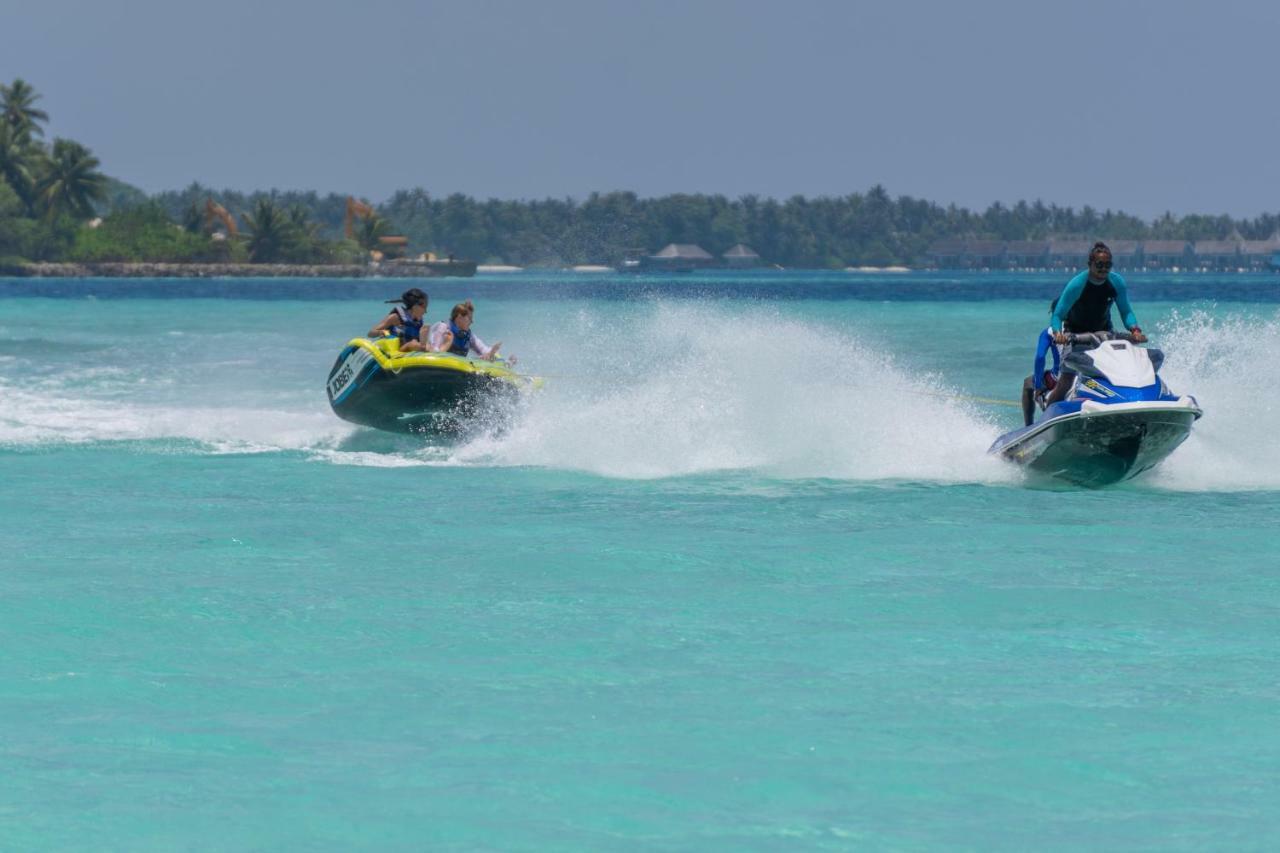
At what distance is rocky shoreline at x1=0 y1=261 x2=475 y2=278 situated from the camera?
137 meters

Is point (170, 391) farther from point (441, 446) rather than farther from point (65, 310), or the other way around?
point (65, 310)

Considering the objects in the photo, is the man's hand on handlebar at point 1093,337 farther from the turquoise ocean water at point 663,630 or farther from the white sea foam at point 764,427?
the white sea foam at point 764,427

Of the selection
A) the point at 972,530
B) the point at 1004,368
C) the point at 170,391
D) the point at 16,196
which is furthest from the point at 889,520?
the point at 16,196

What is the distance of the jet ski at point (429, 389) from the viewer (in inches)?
594

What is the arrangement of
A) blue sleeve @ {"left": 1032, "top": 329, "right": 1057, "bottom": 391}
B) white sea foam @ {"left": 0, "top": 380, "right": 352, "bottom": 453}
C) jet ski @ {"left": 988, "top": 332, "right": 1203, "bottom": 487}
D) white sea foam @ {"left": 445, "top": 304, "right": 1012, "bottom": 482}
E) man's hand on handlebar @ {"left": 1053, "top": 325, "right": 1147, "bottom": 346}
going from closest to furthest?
jet ski @ {"left": 988, "top": 332, "right": 1203, "bottom": 487} < man's hand on handlebar @ {"left": 1053, "top": 325, "right": 1147, "bottom": 346} < blue sleeve @ {"left": 1032, "top": 329, "right": 1057, "bottom": 391} < white sea foam @ {"left": 445, "top": 304, "right": 1012, "bottom": 482} < white sea foam @ {"left": 0, "top": 380, "right": 352, "bottom": 453}

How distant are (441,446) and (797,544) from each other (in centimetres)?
595

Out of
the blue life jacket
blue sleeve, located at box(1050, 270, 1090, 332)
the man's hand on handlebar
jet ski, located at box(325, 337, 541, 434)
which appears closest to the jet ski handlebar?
the man's hand on handlebar

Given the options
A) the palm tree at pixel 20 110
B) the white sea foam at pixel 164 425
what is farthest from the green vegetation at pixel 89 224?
the white sea foam at pixel 164 425

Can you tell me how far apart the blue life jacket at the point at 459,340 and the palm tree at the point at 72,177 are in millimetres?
120774

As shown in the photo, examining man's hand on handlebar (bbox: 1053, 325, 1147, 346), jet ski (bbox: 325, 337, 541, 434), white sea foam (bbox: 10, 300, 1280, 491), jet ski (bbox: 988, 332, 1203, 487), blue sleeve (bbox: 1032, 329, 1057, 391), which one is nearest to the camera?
jet ski (bbox: 988, 332, 1203, 487)

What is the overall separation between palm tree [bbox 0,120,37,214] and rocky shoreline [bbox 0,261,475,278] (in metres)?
6.25

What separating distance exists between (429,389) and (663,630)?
7.45 metres

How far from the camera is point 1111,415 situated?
37.6ft

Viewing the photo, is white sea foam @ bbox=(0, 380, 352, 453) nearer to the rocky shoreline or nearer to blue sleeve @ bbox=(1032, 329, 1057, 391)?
blue sleeve @ bbox=(1032, 329, 1057, 391)
